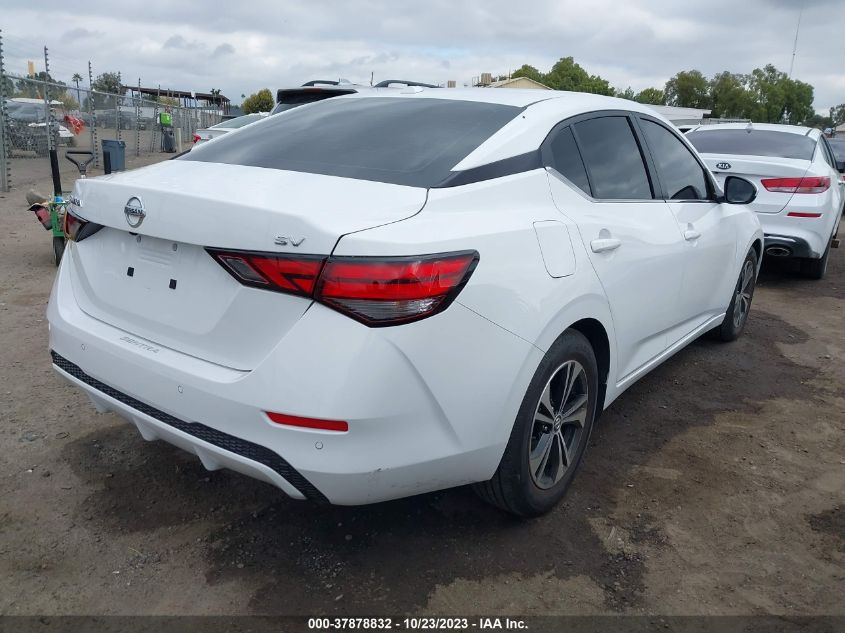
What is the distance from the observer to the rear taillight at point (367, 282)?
6.62 ft

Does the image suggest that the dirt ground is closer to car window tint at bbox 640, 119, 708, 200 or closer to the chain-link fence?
car window tint at bbox 640, 119, 708, 200

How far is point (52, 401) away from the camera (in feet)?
12.7

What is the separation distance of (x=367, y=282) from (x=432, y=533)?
1.25m

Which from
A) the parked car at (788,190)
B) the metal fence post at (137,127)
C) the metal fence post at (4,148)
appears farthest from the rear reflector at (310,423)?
the metal fence post at (137,127)

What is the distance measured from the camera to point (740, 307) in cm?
539

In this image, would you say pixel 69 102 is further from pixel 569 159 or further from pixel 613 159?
pixel 569 159

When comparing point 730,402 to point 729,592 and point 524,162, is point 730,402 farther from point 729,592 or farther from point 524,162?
point 524,162

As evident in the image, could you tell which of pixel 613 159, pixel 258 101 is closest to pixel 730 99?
pixel 258 101

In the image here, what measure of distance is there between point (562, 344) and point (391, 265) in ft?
2.97

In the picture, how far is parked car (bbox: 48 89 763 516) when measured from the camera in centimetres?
206

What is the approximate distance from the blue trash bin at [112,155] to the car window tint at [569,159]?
6.91 meters

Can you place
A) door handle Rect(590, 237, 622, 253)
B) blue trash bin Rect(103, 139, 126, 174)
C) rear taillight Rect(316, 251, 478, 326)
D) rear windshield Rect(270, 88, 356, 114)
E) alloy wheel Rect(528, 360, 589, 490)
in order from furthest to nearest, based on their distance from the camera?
1. blue trash bin Rect(103, 139, 126, 174)
2. rear windshield Rect(270, 88, 356, 114)
3. door handle Rect(590, 237, 622, 253)
4. alloy wheel Rect(528, 360, 589, 490)
5. rear taillight Rect(316, 251, 478, 326)

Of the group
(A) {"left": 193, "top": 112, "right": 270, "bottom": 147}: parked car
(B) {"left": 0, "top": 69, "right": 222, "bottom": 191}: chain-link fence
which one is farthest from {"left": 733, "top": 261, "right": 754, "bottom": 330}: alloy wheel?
(A) {"left": 193, "top": 112, "right": 270, "bottom": 147}: parked car

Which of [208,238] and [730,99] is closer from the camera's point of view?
[208,238]
